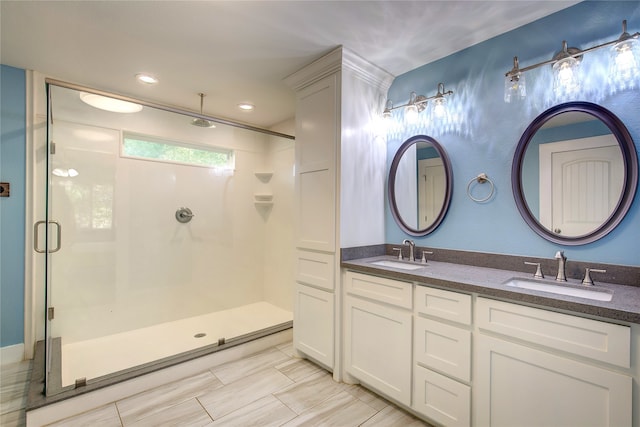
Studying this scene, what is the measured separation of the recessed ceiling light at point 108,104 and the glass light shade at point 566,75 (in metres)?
3.21

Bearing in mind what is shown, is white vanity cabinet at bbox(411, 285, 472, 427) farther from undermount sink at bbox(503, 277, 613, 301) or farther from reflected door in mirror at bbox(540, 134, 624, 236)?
reflected door in mirror at bbox(540, 134, 624, 236)

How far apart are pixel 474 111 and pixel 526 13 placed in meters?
0.58

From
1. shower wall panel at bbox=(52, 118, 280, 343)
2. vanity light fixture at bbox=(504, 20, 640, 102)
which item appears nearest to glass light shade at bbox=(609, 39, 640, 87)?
vanity light fixture at bbox=(504, 20, 640, 102)

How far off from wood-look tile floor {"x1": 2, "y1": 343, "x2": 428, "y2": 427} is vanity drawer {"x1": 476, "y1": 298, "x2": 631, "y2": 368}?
2.76ft

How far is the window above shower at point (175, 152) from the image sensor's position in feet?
9.85

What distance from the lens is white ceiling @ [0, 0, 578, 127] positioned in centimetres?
169

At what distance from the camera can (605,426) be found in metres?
1.15

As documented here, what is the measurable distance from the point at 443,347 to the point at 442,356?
51 millimetres

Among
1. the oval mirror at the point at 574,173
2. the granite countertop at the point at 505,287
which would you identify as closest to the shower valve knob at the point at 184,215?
the granite countertop at the point at 505,287

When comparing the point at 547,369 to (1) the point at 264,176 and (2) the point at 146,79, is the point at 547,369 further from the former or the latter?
(2) the point at 146,79

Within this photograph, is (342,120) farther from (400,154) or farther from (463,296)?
(463,296)

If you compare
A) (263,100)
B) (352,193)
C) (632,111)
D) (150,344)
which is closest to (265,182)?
(263,100)

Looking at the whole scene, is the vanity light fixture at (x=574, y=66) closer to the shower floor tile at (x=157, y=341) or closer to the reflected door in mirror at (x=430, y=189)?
the reflected door in mirror at (x=430, y=189)

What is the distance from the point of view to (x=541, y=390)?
1.29 meters
